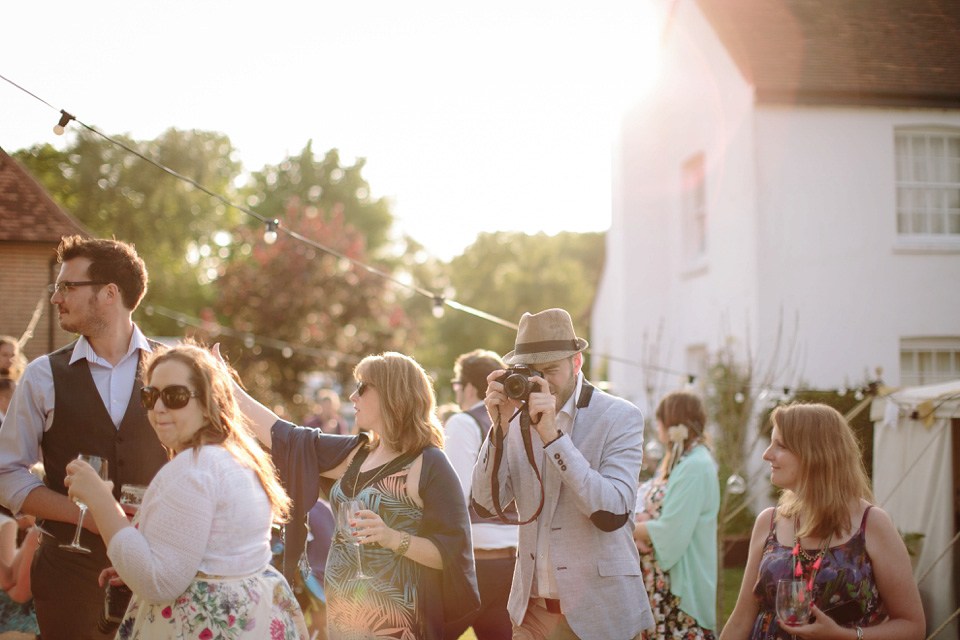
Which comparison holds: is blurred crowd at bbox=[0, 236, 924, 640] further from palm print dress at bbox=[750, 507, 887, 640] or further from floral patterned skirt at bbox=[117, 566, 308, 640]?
floral patterned skirt at bbox=[117, 566, 308, 640]

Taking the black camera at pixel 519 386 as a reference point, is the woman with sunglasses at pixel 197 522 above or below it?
below

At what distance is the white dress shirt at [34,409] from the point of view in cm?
344

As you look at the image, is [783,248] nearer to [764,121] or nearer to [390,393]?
[764,121]

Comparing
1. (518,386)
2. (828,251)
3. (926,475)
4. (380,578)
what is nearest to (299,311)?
(828,251)

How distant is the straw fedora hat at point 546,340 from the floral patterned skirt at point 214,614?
4.44 feet

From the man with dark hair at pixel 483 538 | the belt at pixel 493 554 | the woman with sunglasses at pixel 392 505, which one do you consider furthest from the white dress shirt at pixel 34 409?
the belt at pixel 493 554

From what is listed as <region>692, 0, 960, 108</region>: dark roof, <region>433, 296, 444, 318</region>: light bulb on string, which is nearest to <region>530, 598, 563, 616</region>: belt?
<region>433, 296, 444, 318</region>: light bulb on string

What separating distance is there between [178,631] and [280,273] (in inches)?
725

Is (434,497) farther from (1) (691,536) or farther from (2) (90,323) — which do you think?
(1) (691,536)

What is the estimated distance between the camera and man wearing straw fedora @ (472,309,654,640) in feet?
10.5

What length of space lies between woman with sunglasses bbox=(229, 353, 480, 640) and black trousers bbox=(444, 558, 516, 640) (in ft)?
3.75

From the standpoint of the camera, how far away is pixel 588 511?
319 centimetres

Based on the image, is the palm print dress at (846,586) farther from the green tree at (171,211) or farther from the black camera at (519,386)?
the green tree at (171,211)

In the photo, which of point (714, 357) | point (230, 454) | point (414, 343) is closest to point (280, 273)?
point (414, 343)
